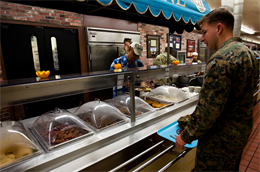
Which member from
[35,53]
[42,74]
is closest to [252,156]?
[42,74]

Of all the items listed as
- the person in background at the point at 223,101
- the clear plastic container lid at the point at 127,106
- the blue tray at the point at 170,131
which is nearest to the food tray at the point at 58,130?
the clear plastic container lid at the point at 127,106

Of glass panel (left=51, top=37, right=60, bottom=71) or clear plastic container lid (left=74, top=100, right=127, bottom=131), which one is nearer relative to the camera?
clear plastic container lid (left=74, top=100, right=127, bottom=131)

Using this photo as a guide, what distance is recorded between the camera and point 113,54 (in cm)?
482

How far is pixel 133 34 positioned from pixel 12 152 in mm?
4873

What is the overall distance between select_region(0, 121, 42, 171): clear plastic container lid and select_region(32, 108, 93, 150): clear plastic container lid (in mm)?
104

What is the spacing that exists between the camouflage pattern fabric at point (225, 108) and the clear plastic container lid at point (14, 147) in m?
1.10

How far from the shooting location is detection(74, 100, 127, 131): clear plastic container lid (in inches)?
58.9

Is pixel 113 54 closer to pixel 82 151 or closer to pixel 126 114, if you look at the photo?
pixel 126 114

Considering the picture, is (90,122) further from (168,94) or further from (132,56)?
(132,56)

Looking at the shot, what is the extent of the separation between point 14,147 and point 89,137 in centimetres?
52

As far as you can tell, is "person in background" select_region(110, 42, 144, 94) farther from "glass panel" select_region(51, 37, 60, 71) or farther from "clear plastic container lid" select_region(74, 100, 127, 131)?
"glass panel" select_region(51, 37, 60, 71)

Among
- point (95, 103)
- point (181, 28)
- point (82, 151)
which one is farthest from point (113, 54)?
point (82, 151)

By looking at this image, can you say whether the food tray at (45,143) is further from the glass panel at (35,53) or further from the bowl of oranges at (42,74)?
the glass panel at (35,53)

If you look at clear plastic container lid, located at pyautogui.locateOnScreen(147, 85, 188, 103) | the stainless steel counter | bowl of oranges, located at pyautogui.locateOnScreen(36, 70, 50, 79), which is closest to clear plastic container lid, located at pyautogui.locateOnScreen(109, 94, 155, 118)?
the stainless steel counter
